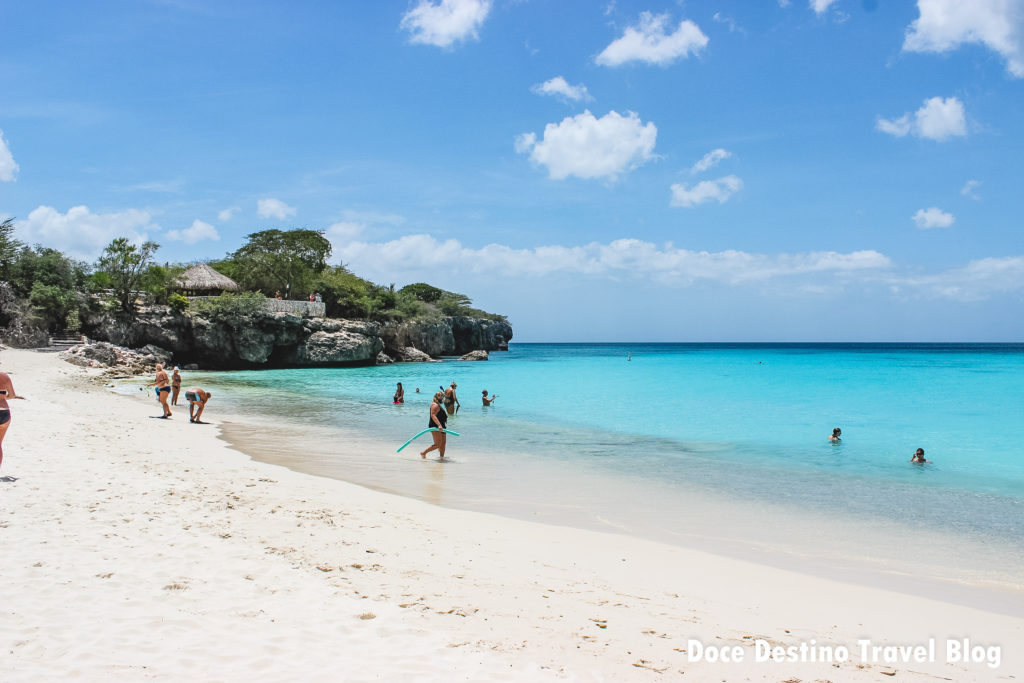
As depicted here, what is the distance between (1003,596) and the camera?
5.70 m

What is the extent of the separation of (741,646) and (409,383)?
94.2 feet

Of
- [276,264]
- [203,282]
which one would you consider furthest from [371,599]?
[276,264]

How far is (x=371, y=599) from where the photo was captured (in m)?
4.44

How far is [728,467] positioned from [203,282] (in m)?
41.2

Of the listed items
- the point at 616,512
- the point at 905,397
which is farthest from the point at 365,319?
the point at 616,512

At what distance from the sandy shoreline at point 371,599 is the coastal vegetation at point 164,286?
31.2m

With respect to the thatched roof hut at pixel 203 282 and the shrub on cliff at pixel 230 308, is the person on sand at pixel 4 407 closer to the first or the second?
the shrub on cliff at pixel 230 308

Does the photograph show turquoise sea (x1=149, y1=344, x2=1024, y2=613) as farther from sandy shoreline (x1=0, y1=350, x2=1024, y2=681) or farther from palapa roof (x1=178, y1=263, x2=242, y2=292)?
palapa roof (x1=178, y1=263, x2=242, y2=292)

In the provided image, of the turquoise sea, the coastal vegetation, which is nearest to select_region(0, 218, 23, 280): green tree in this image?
the coastal vegetation

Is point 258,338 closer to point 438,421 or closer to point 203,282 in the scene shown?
point 203,282

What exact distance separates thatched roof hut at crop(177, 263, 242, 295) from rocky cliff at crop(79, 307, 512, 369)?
449 centimetres

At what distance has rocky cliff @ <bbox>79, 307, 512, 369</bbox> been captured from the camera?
3634 cm

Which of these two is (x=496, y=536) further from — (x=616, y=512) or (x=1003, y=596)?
(x=1003, y=596)

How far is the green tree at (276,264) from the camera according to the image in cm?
4694
